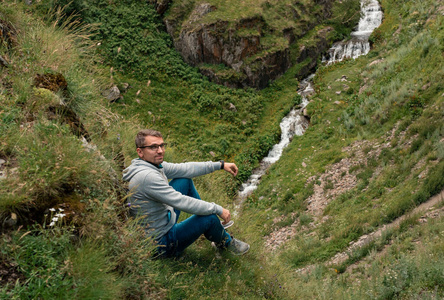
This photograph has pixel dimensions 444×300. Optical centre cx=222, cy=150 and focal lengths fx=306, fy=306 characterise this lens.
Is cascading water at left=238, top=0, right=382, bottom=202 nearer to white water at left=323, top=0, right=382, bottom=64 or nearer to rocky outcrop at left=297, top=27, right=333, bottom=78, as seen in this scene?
white water at left=323, top=0, right=382, bottom=64

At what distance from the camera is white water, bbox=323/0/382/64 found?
24.2 meters

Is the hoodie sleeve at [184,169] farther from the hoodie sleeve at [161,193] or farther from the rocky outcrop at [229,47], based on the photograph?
the rocky outcrop at [229,47]

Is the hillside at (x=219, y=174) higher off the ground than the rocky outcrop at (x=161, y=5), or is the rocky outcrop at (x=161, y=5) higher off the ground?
the rocky outcrop at (x=161, y=5)

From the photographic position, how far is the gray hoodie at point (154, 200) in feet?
11.3

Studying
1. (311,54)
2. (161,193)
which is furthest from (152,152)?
(311,54)

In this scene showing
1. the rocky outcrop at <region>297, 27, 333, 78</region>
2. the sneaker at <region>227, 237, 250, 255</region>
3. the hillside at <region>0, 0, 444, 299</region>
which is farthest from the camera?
the rocky outcrop at <region>297, 27, 333, 78</region>

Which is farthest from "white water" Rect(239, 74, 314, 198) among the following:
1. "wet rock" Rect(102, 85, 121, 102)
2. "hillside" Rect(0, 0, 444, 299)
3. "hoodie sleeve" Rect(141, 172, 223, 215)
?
"hoodie sleeve" Rect(141, 172, 223, 215)

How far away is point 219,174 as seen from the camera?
8.92m

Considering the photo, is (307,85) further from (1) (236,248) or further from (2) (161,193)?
(2) (161,193)

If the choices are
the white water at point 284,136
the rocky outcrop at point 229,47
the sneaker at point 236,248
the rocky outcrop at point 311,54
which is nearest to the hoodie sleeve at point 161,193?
the sneaker at point 236,248

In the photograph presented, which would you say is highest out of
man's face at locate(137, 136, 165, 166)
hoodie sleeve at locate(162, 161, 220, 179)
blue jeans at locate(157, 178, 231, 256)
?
man's face at locate(137, 136, 165, 166)

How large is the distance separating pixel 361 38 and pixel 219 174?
22.2 meters

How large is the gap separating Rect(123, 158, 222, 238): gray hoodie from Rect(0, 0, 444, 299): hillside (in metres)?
0.19

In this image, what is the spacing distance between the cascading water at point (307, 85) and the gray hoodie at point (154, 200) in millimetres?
9612
